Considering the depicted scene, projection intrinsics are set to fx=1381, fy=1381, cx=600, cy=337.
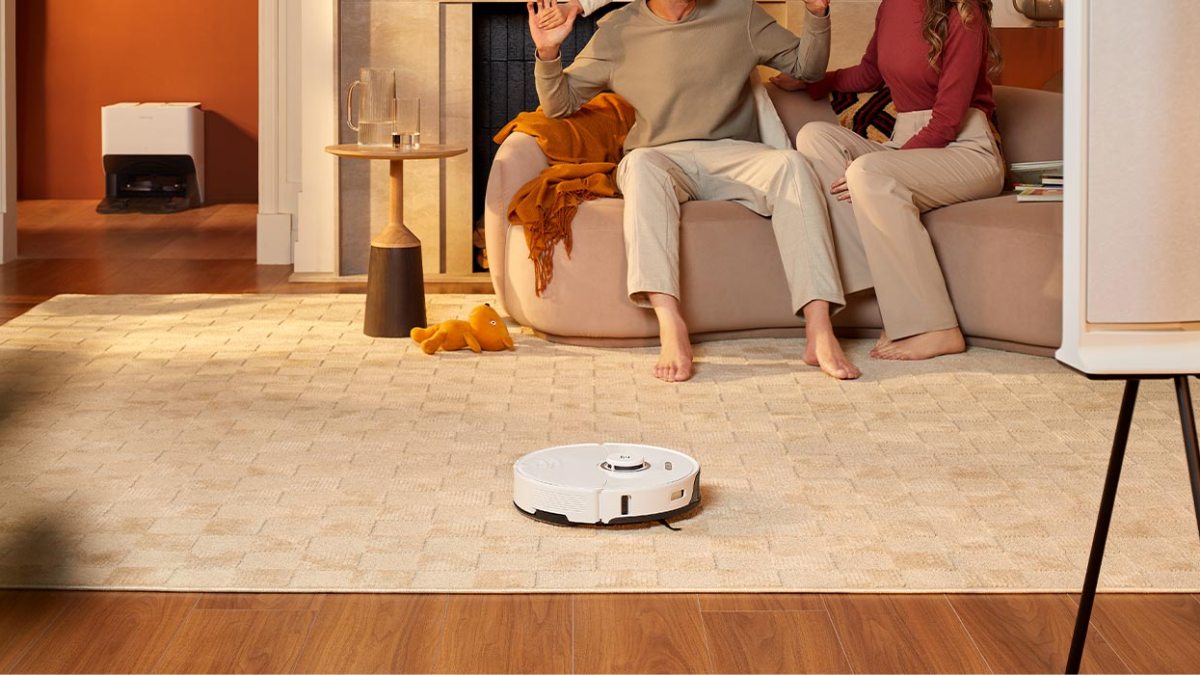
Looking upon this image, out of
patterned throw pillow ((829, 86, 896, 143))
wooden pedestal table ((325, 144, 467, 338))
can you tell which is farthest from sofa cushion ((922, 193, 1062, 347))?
wooden pedestal table ((325, 144, 467, 338))

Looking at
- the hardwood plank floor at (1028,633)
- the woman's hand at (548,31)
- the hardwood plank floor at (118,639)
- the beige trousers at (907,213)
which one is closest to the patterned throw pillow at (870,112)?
the beige trousers at (907,213)

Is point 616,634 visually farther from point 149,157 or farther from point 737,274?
point 149,157

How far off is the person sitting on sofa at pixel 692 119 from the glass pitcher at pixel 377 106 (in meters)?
0.45

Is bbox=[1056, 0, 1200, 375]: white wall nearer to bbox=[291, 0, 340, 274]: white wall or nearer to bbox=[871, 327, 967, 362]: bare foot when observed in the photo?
bbox=[871, 327, 967, 362]: bare foot

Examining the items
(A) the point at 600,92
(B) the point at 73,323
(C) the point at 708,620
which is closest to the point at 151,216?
(B) the point at 73,323

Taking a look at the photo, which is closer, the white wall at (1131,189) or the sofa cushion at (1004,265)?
the white wall at (1131,189)

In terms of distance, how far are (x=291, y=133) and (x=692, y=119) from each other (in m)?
2.04

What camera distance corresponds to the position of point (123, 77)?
24.9ft

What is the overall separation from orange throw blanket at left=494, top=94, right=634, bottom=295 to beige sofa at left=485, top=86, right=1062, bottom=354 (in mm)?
34

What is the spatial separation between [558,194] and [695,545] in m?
1.71

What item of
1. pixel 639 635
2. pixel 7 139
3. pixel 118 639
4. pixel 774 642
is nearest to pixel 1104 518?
pixel 774 642

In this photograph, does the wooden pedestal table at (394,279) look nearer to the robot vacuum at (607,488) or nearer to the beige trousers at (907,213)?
the beige trousers at (907,213)

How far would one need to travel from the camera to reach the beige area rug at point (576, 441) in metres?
2.05

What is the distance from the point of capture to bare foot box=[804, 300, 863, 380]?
336 centimetres
